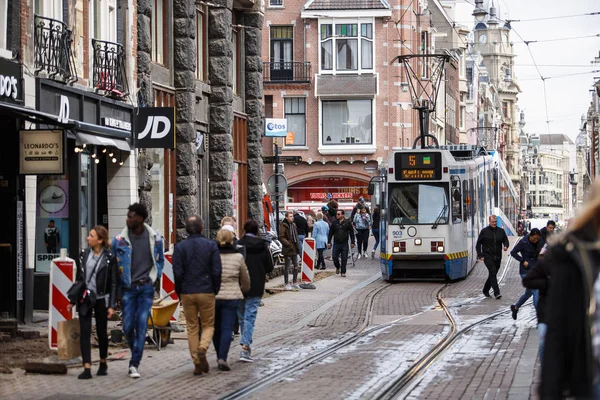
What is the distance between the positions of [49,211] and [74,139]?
1.26m

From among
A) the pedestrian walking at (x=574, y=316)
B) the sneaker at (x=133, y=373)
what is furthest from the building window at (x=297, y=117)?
the pedestrian walking at (x=574, y=316)

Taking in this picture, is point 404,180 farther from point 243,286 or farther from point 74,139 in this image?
point 243,286

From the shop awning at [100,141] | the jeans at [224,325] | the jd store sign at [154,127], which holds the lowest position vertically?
the jeans at [224,325]

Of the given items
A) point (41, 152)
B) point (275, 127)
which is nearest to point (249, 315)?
point (41, 152)

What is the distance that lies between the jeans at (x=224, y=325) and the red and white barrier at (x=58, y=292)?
1.85 m

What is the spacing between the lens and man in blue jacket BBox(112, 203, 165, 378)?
12.4 metres

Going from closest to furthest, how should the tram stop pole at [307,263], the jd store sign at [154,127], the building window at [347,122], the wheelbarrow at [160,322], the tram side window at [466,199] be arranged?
1. the wheelbarrow at [160,322]
2. the jd store sign at [154,127]
3. the tram stop pole at [307,263]
4. the tram side window at [466,199]
5. the building window at [347,122]

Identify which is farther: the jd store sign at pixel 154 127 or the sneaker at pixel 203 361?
the jd store sign at pixel 154 127

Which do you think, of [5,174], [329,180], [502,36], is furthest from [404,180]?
[502,36]

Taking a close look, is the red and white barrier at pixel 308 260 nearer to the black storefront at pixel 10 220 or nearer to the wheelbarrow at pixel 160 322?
the black storefront at pixel 10 220

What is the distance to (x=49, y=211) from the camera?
1888cm

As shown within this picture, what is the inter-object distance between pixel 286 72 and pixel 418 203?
93.6ft

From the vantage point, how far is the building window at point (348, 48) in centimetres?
5488

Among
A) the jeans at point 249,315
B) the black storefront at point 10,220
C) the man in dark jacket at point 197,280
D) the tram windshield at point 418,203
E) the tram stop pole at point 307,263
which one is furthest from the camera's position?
the tram windshield at point 418,203
